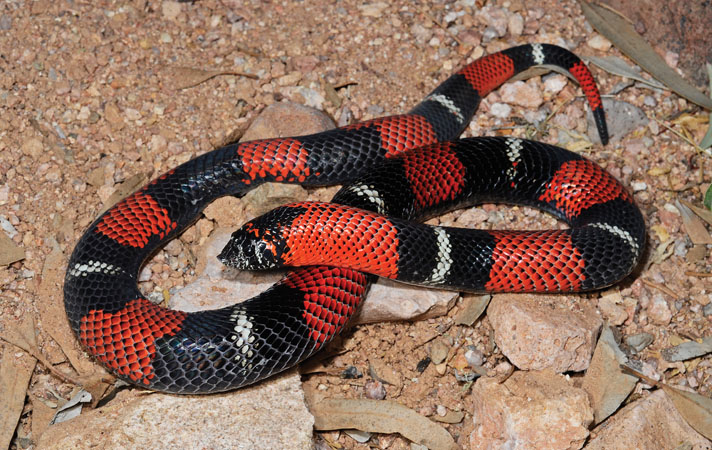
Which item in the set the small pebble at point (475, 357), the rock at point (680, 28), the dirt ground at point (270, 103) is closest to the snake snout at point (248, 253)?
the dirt ground at point (270, 103)

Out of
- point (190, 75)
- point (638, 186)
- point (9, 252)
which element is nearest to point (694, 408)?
point (638, 186)

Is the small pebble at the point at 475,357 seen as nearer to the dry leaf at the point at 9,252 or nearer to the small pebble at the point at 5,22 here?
the dry leaf at the point at 9,252

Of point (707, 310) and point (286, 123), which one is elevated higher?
point (286, 123)

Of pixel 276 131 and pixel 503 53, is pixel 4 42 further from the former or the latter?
pixel 503 53

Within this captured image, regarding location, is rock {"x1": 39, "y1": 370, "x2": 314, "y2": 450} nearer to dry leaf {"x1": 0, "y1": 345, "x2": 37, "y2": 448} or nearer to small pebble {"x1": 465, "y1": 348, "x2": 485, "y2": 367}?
dry leaf {"x1": 0, "y1": 345, "x2": 37, "y2": 448}

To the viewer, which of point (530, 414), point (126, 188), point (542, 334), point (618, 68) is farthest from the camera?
point (618, 68)

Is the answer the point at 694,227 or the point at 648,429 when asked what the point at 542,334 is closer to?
the point at 648,429
